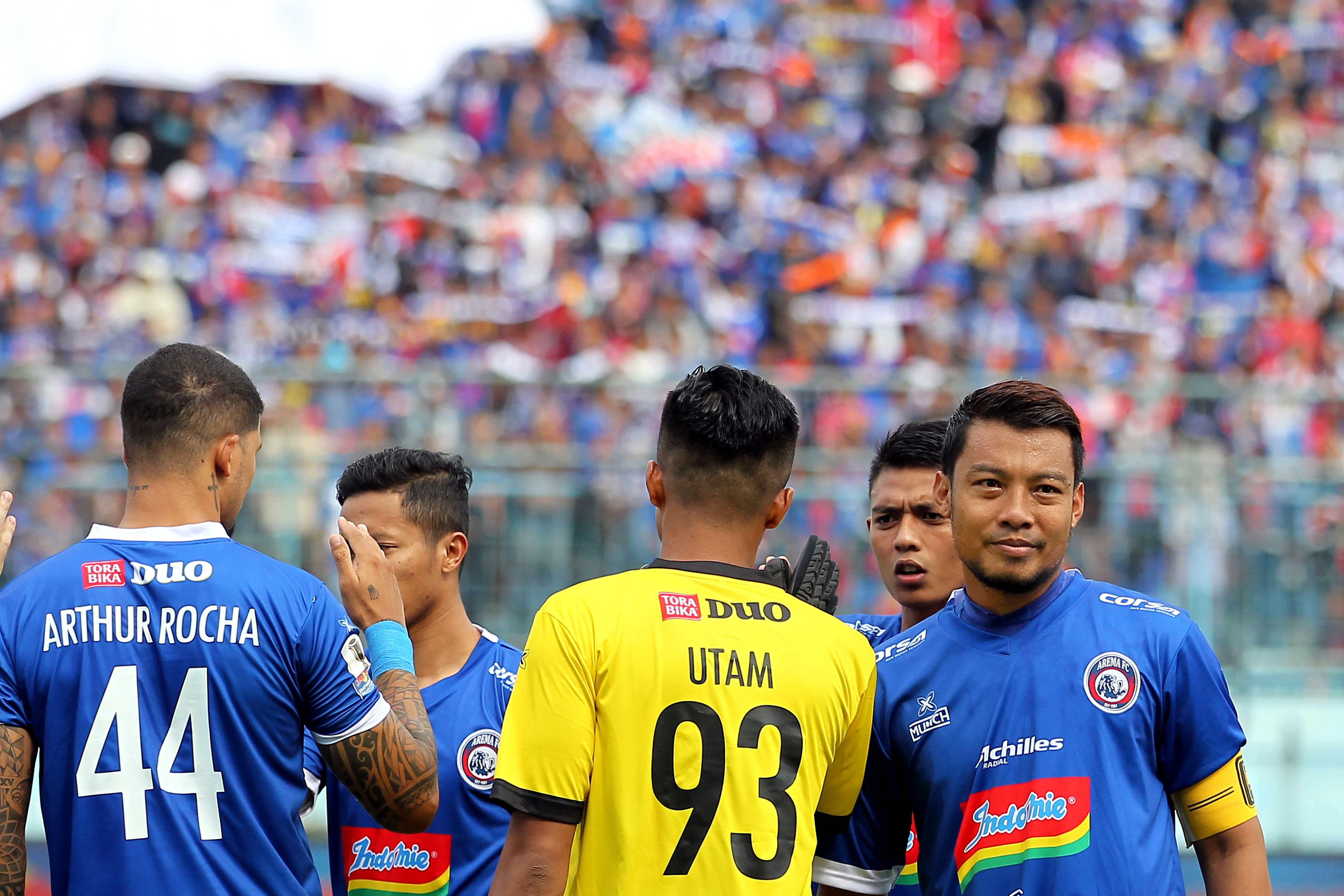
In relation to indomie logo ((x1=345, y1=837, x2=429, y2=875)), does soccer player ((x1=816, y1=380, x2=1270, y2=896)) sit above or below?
above

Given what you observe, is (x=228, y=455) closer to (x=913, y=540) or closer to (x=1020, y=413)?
(x=1020, y=413)

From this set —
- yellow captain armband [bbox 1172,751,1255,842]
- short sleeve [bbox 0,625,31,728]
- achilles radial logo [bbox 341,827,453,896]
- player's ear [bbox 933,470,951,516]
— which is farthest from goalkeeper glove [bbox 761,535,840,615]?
short sleeve [bbox 0,625,31,728]

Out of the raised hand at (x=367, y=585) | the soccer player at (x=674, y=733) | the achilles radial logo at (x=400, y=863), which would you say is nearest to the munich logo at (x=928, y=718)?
Result: the soccer player at (x=674, y=733)

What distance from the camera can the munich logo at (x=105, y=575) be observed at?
3.13 meters

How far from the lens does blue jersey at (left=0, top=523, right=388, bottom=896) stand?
3.07m

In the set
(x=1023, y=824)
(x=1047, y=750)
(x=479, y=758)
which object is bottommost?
(x=479, y=758)

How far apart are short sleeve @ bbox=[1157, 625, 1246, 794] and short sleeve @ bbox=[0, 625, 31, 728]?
7.39ft

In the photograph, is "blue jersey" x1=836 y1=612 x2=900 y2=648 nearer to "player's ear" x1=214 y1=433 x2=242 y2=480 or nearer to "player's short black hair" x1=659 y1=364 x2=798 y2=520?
"player's short black hair" x1=659 y1=364 x2=798 y2=520

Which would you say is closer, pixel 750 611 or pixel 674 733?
pixel 674 733

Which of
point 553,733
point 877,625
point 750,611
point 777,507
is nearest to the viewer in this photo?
point 553,733

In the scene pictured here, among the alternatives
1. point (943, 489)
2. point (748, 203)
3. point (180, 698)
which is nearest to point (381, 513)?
point (180, 698)

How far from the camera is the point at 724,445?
120 inches

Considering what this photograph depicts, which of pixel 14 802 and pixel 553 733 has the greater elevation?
pixel 553 733

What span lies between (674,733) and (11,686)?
1335 mm
